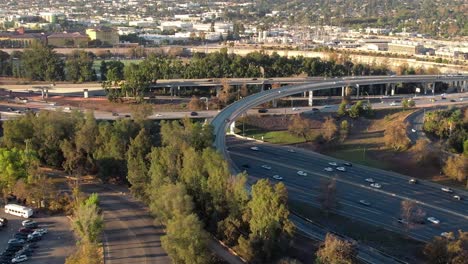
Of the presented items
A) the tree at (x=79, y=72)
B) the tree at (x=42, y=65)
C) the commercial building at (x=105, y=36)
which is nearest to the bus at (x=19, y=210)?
the tree at (x=79, y=72)

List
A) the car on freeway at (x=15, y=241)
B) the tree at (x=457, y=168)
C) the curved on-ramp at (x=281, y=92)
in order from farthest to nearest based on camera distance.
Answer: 1. the curved on-ramp at (x=281, y=92)
2. the tree at (x=457, y=168)
3. the car on freeway at (x=15, y=241)

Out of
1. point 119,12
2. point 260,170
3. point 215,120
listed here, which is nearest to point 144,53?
point 215,120

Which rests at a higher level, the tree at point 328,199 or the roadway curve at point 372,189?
the tree at point 328,199

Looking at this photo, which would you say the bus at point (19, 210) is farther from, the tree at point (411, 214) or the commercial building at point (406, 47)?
the commercial building at point (406, 47)

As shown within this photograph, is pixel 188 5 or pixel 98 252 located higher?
pixel 188 5

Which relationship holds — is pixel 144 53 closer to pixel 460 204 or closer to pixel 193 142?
pixel 193 142
